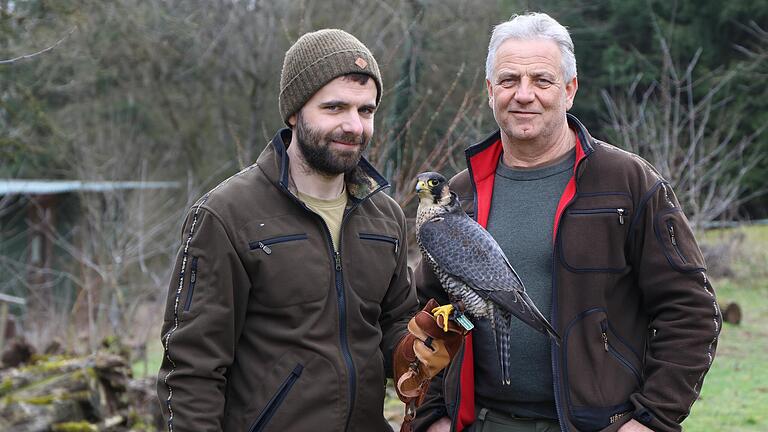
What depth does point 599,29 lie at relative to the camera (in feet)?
77.2

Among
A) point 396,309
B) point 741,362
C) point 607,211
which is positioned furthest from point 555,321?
point 741,362

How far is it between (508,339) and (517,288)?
21 centimetres

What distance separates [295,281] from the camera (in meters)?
2.76

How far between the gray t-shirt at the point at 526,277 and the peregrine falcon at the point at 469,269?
73 millimetres

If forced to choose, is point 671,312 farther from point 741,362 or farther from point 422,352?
point 741,362

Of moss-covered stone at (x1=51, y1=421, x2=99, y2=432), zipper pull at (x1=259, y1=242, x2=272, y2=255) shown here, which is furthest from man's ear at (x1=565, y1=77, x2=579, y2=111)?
moss-covered stone at (x1=51, y1=421, x2=99, y2=432)

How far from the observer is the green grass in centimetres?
694

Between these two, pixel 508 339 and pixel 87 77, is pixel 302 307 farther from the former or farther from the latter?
pixel 87 77

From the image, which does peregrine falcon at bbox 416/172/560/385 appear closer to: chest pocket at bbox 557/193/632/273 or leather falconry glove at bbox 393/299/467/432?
leather falconry glove at bbox 393/299/467/432

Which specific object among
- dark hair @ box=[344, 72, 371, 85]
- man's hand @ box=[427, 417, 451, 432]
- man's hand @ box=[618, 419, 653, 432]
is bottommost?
man's hand @ box=[427, 417, 451, 432]

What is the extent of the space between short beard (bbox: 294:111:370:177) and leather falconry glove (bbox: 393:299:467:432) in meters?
0.61

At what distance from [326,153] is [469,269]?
681 mm

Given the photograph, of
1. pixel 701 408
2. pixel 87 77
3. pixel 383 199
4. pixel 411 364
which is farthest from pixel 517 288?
pixel 87 77

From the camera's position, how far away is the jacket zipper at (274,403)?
2691mm
